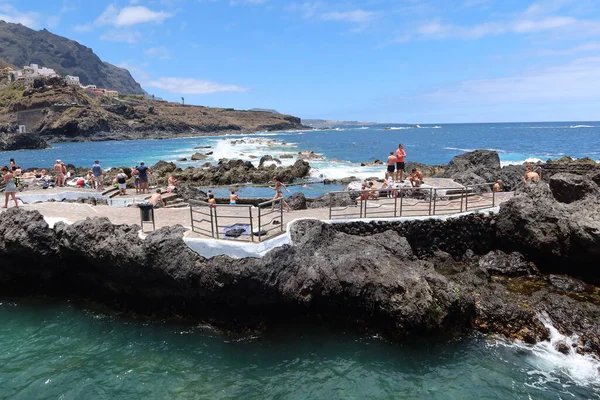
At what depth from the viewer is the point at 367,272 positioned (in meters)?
11.2

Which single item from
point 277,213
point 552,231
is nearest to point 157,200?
point 277,213

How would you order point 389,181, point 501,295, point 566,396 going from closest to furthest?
point 566,396
point 501,295
point 389,181

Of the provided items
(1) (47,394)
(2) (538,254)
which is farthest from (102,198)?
(2) (538,254)

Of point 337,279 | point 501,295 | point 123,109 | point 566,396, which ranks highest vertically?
point 123,109

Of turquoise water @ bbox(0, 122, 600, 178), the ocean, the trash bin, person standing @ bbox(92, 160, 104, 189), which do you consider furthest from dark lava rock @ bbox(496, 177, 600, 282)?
turquoise water @ bbox(0, 122, 600, 178)

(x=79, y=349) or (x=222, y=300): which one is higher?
(x=222, y=300)

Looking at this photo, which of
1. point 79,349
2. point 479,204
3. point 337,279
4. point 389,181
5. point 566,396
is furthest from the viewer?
point 389,181

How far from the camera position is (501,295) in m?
12.0

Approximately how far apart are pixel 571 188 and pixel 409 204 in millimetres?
6251

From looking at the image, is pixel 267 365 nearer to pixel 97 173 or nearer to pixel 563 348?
pixel 563 348

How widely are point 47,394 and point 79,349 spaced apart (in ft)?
5.21

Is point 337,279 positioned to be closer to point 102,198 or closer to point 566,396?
point 566,396

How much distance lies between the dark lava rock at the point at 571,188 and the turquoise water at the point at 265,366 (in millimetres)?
7996

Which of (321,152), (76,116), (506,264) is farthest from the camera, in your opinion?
(76,116)
